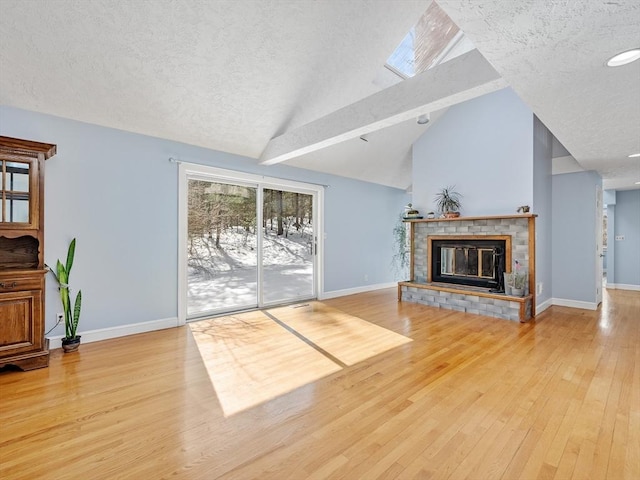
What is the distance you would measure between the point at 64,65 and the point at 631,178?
8670mm

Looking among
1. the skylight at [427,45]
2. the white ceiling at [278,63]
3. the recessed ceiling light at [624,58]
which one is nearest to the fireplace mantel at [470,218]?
the white ceiling at [278,63]

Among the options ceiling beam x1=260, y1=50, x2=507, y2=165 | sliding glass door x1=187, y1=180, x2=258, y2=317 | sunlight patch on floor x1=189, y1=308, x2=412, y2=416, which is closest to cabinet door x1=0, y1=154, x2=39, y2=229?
sliding glass door x1=187, y1=180, x2=258, y2=317

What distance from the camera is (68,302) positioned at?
3225 millimetres

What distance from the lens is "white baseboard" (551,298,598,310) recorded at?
5.15 m

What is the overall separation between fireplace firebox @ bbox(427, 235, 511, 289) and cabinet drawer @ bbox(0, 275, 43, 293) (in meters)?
5.41

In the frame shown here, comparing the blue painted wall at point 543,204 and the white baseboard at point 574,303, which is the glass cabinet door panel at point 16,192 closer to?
the blue painted wall at point 543,204

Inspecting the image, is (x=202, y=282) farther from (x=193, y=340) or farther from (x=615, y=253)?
(x=615, y=253)

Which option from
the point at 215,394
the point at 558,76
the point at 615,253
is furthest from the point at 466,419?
the point at 615,253

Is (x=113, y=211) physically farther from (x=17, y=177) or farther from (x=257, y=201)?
(x=257, y=201)

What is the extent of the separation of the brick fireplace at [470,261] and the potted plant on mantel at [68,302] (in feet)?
15.6

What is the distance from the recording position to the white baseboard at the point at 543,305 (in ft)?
15.8

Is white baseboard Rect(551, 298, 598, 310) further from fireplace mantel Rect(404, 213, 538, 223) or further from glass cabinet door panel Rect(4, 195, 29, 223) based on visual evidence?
glass cabinet door panel Rect(4, 195, 29, 223)

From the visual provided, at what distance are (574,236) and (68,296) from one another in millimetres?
7326

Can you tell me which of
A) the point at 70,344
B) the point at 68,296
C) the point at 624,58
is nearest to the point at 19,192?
the point at 68,296
